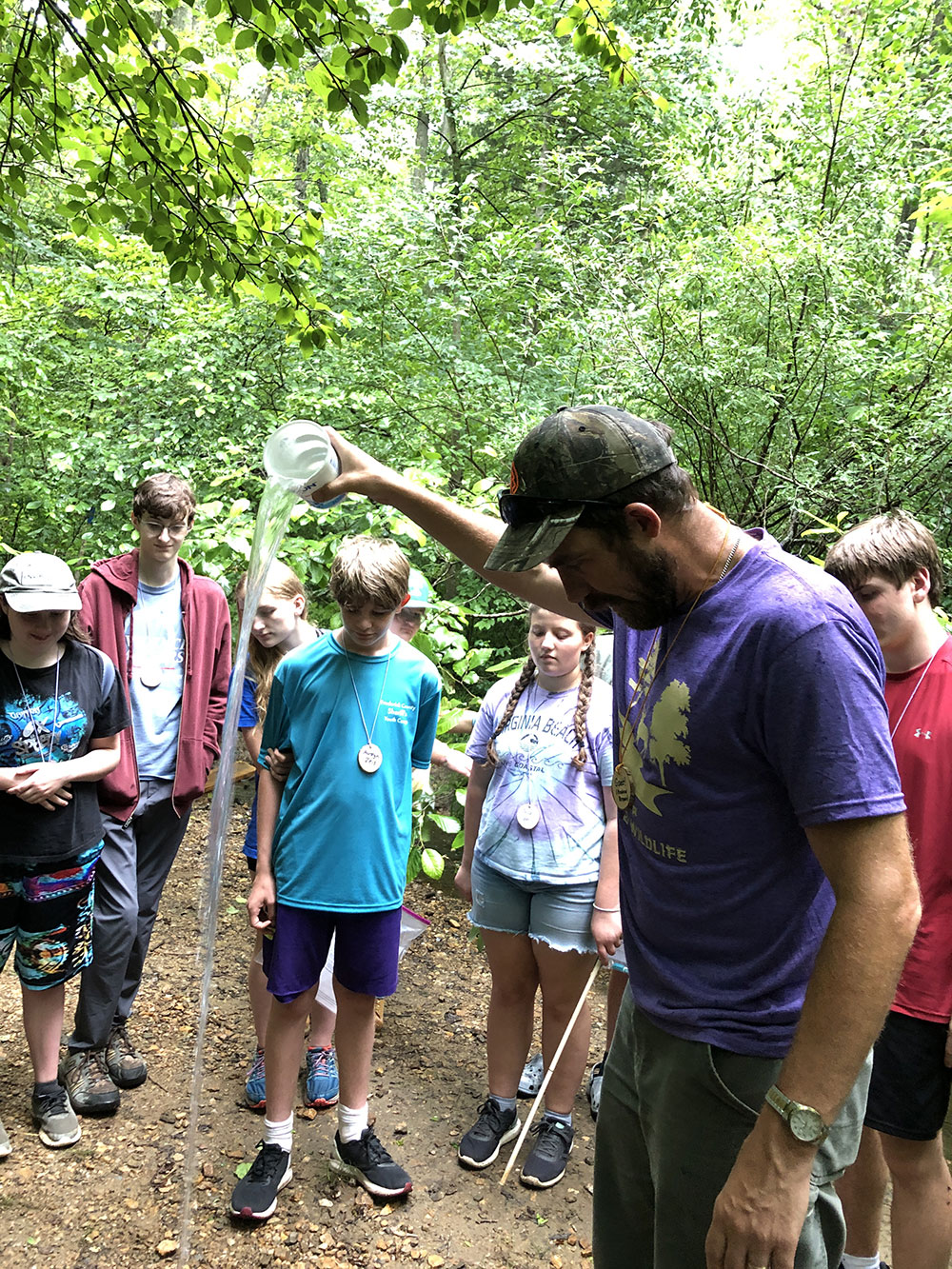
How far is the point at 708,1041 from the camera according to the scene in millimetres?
1403

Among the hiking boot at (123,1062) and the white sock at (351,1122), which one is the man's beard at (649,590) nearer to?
the white sock at (351,1122)

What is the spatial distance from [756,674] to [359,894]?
5.88 feet

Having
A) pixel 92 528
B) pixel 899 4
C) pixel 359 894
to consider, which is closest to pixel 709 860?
pixel 359 894

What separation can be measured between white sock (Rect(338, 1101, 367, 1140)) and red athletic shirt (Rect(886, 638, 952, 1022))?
5.45ft

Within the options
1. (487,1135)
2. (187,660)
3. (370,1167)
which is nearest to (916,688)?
(487,1135)

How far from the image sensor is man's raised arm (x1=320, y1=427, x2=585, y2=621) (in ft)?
6.28

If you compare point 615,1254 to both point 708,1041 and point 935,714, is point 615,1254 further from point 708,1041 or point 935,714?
point 935,714

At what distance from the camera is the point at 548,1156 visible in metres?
3.01

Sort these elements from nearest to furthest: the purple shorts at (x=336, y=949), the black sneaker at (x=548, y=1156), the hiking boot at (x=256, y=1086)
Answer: the purple shorts at (x=336, y=949) → the black sneaker at (x=548, y=1156) → the hiking boot at (x=256, y=1086)

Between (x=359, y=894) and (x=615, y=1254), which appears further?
(x=359, y=894)

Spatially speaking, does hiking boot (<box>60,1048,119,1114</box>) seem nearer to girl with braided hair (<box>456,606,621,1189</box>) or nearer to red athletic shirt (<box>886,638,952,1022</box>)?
girl with braided hair (<box>456,606,621,1189</box>)

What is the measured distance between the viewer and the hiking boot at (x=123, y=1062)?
332 centimetres

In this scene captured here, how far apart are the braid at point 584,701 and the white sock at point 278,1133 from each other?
1435 millimetres

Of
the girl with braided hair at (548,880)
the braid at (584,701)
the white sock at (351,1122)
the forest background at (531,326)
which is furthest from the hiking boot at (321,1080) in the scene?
the forest background at (531,326)
